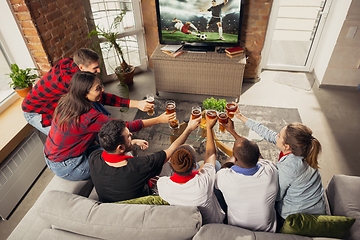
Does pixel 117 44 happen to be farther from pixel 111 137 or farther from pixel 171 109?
pixel 111 137

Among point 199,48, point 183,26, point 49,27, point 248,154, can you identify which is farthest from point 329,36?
point 49,27

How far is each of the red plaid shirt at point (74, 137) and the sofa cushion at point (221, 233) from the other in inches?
40.2

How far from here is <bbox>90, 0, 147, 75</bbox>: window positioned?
3.51 metres

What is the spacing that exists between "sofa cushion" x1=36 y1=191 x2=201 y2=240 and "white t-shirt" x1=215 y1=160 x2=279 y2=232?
25cm

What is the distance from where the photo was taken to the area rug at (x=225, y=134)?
2.21 m

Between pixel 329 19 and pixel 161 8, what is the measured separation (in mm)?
2592

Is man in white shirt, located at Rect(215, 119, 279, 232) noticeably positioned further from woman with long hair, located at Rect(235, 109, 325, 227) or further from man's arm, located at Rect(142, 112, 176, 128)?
man's arm, located at Rect(142, 112, 176, 128)

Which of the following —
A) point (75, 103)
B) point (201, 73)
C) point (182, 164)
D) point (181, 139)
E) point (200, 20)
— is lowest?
point (201, 73)

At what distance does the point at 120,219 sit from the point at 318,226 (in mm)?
1136

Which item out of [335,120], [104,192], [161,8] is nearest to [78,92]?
[104,192]

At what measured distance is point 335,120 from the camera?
308 centimetres

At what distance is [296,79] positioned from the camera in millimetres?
3936

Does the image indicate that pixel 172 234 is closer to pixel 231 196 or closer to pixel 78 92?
pixel 231 196

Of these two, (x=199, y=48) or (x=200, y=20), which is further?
(x=199, y=48)
